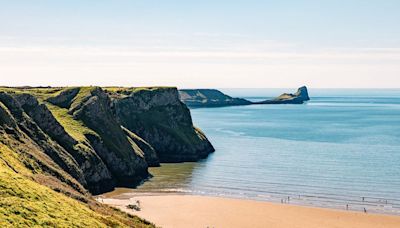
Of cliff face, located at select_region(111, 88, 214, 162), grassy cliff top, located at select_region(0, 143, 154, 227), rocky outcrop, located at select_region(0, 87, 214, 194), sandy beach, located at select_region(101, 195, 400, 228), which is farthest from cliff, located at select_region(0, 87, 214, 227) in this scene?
sandy beach, located at select_region(101, 195, 400, 228)

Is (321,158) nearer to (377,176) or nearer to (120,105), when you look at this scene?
(377,176)

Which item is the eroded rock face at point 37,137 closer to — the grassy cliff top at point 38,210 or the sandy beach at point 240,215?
the sandy beach at point 240,215

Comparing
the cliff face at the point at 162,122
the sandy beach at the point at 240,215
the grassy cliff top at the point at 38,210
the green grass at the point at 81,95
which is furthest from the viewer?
the cliff face at the point at 162,122

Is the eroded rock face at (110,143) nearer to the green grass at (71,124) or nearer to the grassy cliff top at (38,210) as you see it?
the green grass at (71,124)

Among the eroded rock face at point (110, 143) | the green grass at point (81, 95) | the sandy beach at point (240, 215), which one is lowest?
the sandy beach at point (240, 215)

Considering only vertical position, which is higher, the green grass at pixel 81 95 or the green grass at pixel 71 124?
the green grass at pixel 81 95

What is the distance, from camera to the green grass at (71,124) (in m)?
100

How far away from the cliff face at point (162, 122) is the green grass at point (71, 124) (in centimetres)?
2524

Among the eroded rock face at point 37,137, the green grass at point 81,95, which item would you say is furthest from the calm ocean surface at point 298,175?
the green grass at point 81,95

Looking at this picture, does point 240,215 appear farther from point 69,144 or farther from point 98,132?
point 98,132

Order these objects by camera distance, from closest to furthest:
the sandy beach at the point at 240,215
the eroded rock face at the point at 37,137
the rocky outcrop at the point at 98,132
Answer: the sandy beach at the point at 240,215 → the eroded rock face at the point at 37,137 → the rocky outcrop at the point at 98,132

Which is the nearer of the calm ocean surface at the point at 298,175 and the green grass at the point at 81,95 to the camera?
the calm ocean surface at the point at 298,175

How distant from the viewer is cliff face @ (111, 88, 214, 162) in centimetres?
14425

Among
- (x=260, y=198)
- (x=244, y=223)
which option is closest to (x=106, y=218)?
(x=244, y=223)
